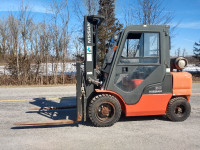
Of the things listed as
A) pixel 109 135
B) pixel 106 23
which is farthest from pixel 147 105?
pixel 106 23

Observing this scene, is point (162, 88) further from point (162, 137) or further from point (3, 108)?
point (3, 108)

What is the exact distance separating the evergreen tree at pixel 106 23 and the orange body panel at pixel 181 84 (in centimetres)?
1040

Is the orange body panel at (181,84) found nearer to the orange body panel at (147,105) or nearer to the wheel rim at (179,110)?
the orange body panel at (147,105)

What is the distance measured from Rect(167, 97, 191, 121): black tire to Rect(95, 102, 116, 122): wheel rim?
65.2 inches

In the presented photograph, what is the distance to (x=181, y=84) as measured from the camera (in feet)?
15.0

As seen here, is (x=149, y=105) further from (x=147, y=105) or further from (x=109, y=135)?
(x=109, y=135)

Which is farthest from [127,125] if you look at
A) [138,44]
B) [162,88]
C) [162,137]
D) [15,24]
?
[15,24]

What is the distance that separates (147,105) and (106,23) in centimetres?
1237

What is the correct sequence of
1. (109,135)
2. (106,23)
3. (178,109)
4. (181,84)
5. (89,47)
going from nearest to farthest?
(109,135) < (89,47) < (181,84) < (178,109) < (106,23)

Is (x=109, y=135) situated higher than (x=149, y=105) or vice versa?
(x=149, y=105)

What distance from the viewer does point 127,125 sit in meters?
4.48

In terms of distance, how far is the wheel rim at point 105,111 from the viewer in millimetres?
4316

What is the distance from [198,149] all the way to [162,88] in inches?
67.3

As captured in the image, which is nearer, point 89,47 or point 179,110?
point 89,47
